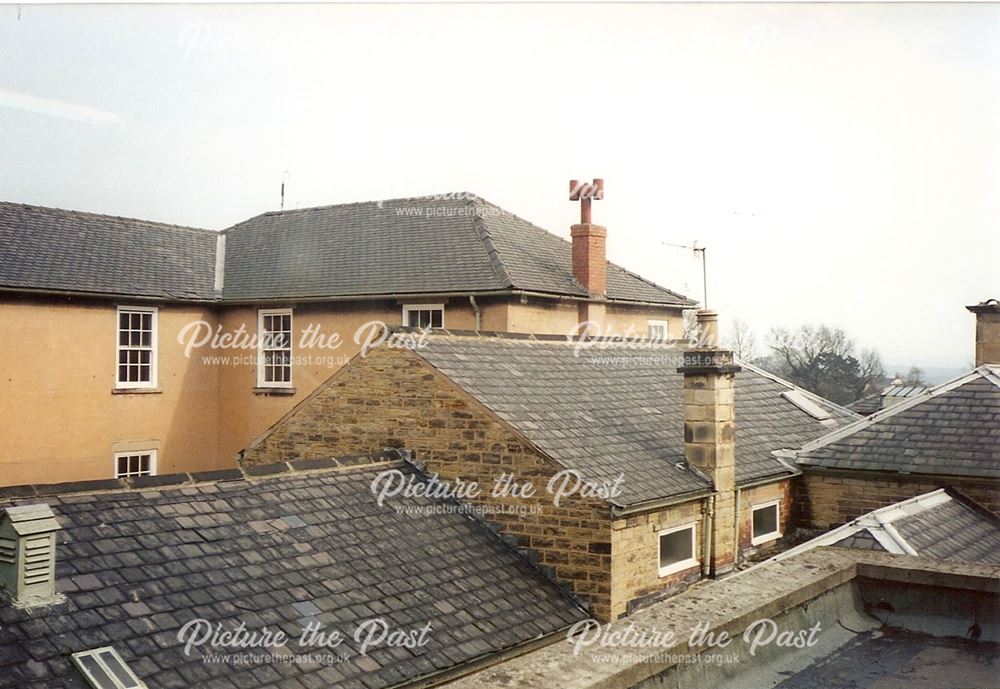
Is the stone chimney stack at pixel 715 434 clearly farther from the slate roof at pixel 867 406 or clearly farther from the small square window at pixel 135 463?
the slate roof at pixel 867 406

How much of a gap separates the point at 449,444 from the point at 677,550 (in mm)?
3907

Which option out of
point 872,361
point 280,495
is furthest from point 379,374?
point 872,361

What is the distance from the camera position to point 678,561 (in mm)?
13000

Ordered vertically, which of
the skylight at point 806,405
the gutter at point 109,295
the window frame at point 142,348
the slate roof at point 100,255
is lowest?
the skylight at point 806,405

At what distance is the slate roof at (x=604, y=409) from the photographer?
483 inches

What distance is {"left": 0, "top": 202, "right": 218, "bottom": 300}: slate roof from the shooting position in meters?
21.4

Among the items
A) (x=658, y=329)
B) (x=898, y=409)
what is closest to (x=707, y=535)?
(x=898, y=409)

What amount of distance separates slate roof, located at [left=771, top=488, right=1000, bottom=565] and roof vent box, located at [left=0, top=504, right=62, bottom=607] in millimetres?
8115

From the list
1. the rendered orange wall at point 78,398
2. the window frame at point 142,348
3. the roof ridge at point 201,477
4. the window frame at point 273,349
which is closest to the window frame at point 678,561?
the roof ridge at point 201,477

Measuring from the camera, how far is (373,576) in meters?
9.45

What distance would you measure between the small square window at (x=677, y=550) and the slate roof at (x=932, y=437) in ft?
16.7

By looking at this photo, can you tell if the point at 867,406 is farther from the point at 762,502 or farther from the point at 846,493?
the point at 762,502

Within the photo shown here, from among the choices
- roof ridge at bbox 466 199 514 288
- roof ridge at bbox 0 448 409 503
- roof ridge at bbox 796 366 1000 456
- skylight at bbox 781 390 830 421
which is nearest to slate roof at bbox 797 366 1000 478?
roof ridge at bbox 796 366 1000 456

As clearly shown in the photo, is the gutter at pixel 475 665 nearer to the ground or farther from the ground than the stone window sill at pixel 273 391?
nearer to the ground
